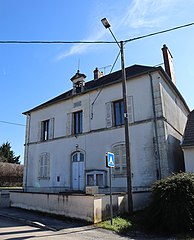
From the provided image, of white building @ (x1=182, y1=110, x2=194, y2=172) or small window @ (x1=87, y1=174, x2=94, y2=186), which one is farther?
small window @ (x1=87, y1=174, x2=94, y2=186)

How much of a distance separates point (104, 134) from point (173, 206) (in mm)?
7736

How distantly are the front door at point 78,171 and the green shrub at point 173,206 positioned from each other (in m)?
7.75

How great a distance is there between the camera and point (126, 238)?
639 cm

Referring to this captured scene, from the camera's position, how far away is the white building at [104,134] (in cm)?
1245

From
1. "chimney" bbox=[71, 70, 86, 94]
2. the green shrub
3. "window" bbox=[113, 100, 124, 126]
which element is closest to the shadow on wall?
"window" bbox=[113, 100, 124, 126]

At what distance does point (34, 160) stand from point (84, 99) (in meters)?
6.56

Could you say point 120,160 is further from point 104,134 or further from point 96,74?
point 96,74

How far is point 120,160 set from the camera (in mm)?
13305

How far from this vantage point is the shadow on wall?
40.9 feet

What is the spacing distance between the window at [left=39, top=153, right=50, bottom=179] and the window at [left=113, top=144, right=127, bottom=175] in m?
6.04

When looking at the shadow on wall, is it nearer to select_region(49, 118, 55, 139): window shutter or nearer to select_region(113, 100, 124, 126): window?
select_region(113, 100, 124, 126): window

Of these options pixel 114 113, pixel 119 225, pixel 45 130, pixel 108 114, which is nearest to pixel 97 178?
pixel 108 114

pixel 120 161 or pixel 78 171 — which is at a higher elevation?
pixel 120 161

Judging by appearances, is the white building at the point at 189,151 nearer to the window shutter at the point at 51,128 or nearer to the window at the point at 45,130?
the window shutter at the point at 51,128
